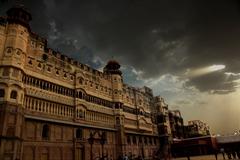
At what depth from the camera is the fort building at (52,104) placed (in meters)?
31.2

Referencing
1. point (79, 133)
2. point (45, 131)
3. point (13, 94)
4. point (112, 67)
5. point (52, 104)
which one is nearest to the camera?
point (13, 94)

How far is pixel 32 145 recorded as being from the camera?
3259 cm

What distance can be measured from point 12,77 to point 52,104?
8635 mm

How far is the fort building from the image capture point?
3125 cm

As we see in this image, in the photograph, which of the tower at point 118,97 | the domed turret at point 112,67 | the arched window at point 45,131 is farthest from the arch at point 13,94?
the domed turret at point 112,67

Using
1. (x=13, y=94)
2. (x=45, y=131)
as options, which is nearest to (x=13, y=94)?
(x=13, y=94)

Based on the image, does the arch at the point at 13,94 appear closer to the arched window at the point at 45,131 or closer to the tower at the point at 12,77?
the tower at the point at 12,77

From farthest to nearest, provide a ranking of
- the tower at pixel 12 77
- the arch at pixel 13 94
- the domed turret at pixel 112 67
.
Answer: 1. the domed turret at pixel 112 67
2. the arch at pixel 13 94
3. the tower at pixel 12 77

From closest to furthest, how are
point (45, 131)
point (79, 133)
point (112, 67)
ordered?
point (45, 131) → point (79, 133) → point (112, 67)

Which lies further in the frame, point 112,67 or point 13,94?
point 112,67

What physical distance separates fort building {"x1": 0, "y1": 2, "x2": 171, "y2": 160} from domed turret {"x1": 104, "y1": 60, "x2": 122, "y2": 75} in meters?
0.28

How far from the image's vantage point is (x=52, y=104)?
1496 inches

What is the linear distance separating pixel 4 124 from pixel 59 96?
39.3 ft

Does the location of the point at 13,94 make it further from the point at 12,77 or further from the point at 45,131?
the point at 45,131
